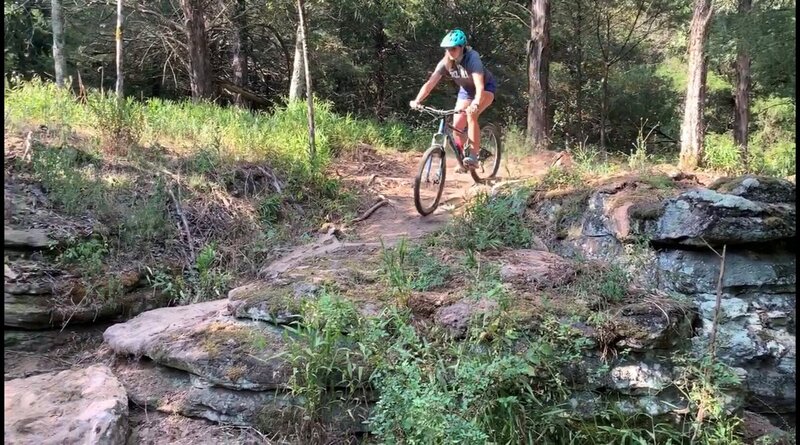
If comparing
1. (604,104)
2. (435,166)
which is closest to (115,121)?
(435,166)

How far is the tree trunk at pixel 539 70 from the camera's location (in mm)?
9914

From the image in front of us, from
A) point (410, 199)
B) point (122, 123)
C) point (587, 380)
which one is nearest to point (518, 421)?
point (587, 380)

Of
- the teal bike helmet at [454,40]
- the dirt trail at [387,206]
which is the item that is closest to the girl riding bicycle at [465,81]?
the teal bike helmet at [454,40]

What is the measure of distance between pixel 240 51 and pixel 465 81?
8.64 m

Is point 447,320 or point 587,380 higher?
point 447,320

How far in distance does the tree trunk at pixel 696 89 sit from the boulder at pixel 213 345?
18.8 feet

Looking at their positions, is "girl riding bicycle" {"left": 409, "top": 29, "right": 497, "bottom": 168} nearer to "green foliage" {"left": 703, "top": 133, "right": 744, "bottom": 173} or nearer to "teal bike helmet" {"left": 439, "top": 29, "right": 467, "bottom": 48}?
"teal bike helmet" {"left": 439, "top": 29, "right": 467, "bottom": 48}

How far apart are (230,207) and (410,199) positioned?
2.26 meters

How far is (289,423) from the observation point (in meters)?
3.42

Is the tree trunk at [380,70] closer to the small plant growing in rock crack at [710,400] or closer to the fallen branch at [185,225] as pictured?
the fallen branch at [185,225]

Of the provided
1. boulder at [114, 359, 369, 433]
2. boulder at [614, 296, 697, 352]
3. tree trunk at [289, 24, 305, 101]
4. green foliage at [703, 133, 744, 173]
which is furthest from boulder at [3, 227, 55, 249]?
green foliage at [703, 133, 744, 173]

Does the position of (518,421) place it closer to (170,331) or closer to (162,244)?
(170,331)

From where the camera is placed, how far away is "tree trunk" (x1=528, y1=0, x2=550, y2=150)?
991 centimetres

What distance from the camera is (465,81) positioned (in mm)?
6086
